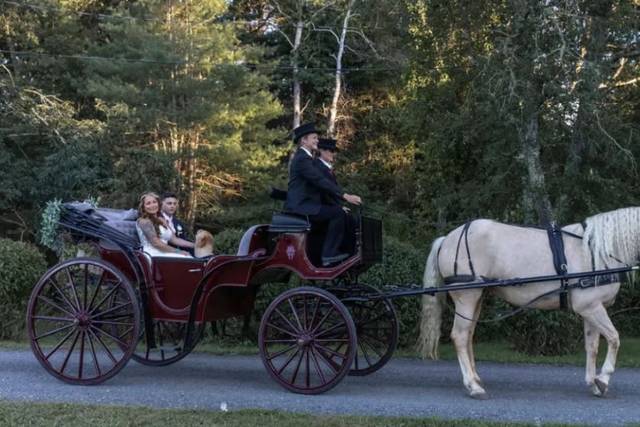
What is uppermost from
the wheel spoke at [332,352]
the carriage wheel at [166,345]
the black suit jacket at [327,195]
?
the black suit jacket at [327,195]

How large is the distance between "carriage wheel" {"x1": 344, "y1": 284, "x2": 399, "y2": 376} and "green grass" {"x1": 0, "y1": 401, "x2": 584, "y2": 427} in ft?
5.67

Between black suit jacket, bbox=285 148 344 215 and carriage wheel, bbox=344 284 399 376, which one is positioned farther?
carriage wheel, bbox=344 284 399 376

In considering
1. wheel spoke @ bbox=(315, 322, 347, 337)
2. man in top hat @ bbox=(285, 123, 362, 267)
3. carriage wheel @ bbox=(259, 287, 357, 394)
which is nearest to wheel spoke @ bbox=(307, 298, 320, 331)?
carriage wheel @ bbox=(259, 287, 357, 394)

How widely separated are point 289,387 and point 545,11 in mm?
6129

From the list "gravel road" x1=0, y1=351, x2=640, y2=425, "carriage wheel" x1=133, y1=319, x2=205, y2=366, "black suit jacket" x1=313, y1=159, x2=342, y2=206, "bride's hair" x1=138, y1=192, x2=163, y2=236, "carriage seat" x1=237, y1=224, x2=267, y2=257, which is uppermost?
"black suit jacket" x1=313, y1=159, x2=342, y2=206

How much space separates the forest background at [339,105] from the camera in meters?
10.1

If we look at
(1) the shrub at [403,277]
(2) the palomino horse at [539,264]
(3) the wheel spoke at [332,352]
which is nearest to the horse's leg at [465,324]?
(2) the palomino horse at [539,264]

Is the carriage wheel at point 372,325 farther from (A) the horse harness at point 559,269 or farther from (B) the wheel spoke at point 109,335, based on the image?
(B) the wheel spoke at point 109,335

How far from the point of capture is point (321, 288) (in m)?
6.98

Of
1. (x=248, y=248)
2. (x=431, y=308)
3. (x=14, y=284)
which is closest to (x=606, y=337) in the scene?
(x=431, y=308)

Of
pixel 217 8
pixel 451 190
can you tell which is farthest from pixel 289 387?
pixel 217 8

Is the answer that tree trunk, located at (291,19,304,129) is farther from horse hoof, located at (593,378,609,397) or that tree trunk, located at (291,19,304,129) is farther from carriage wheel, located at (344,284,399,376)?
horse hoof, located at (593,378,609,397)

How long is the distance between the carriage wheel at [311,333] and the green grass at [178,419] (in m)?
0.81

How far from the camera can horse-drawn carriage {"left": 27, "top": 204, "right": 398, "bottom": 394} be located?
21.6 ft
